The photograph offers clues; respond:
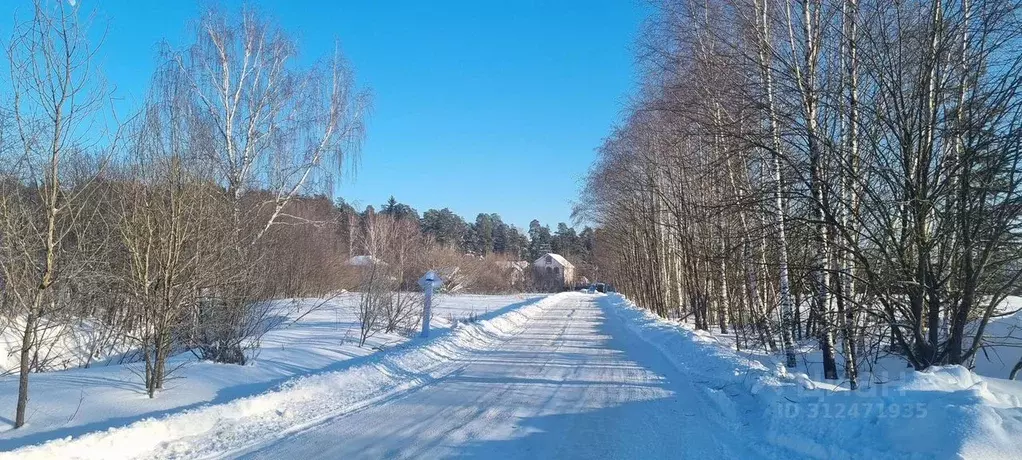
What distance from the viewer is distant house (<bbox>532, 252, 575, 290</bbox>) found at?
4286 inches

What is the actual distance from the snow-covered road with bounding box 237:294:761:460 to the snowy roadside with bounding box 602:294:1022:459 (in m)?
0.48

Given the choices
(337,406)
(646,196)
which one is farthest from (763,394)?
(646,196)

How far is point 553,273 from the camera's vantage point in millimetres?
114562

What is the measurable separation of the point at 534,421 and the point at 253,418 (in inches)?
130

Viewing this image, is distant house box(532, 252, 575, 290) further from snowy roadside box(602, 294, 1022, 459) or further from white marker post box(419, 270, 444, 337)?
snowy roadside box(602, 294, 1022, 459)

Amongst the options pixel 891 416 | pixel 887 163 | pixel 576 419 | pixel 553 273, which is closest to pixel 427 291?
pixel 576 419

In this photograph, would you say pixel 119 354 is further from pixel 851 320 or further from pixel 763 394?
pixel 851 320

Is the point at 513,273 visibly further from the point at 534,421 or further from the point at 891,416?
the point at 891,416

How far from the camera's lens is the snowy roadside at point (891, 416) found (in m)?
4.60

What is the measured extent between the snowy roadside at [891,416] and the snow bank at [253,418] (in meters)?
4.99

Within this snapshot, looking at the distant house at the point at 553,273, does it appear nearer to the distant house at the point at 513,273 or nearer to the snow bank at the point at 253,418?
the distant house at the point at 513,273

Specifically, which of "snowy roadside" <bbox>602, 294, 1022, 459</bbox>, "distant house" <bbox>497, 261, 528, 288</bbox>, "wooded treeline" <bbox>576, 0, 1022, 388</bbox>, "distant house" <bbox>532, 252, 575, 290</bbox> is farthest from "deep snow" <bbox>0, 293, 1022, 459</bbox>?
"distant house" <bbox>532, 252, 575, 290</bbox>

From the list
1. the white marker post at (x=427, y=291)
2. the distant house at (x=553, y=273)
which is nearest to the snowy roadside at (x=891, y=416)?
the white marker post at (x=427, y=291)

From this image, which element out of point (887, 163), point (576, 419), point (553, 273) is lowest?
point (576, 419)
